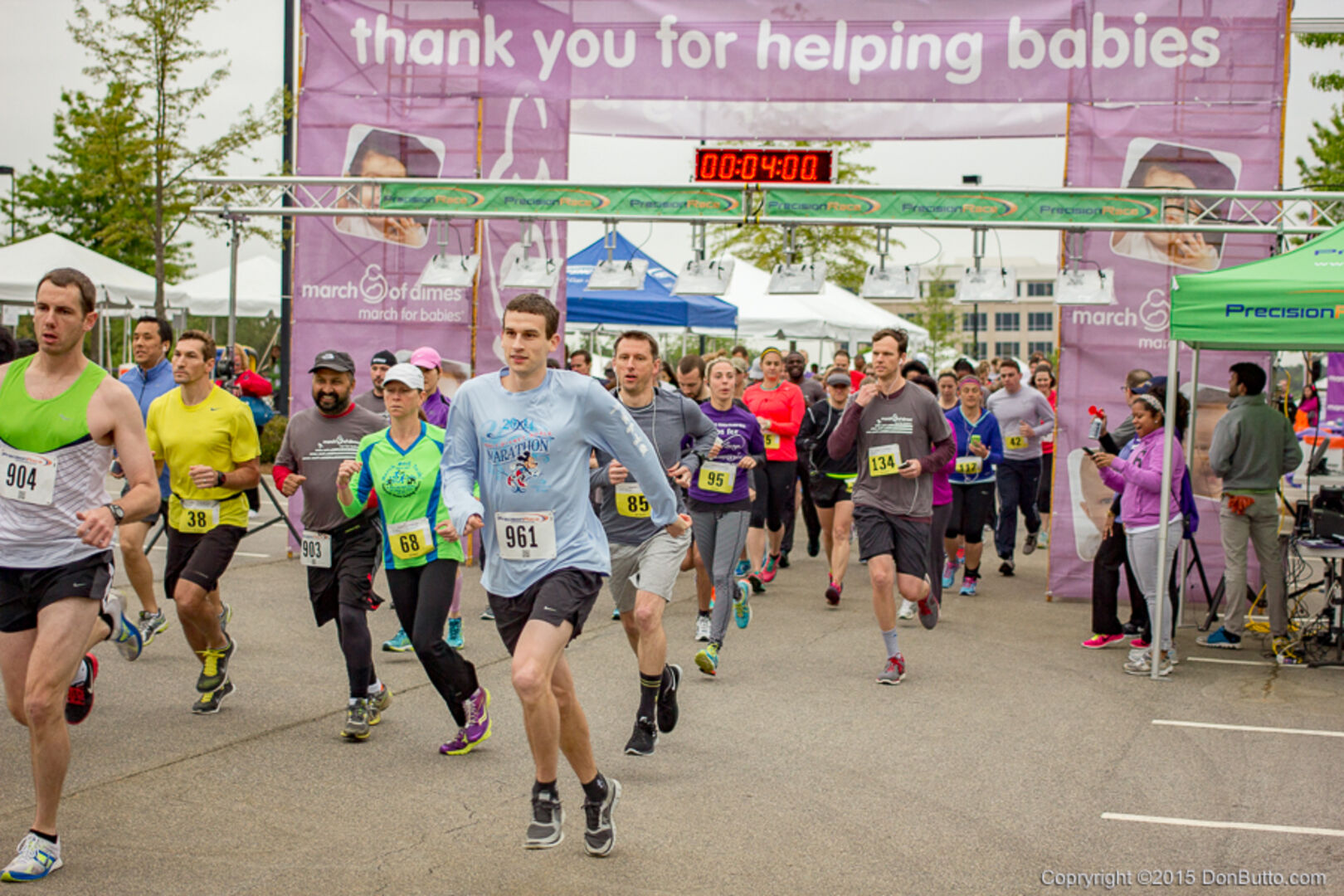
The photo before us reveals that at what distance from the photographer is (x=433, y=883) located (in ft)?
14.9

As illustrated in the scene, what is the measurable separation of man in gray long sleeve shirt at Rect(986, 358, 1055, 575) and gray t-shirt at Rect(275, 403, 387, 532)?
27.4 ft

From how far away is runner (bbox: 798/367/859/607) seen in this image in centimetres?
1139

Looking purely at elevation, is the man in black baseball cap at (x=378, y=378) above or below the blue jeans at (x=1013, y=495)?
above

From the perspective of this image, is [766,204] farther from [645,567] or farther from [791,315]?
[791,315]

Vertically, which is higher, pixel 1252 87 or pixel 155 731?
pixel 1252 87

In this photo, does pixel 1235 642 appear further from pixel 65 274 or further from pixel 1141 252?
pixel 65 274

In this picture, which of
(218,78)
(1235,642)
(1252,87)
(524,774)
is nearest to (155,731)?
(524,774)

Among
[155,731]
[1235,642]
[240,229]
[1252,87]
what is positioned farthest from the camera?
[240,229]

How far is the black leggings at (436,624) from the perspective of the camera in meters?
6.16

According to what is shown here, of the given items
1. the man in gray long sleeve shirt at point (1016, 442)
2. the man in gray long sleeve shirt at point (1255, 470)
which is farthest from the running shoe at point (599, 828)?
the man in gray long sleeve shirt at point (1016, 442)

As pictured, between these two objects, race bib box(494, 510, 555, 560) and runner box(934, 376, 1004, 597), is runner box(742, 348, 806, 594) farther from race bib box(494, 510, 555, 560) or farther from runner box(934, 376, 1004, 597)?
race bib box(494, 510, 555, 560)

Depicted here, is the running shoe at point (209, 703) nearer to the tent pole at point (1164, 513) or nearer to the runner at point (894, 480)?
the runner at point (894, 480)

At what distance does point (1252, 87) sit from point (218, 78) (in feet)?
49.8

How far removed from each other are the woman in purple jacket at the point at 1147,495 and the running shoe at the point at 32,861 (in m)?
6.54
